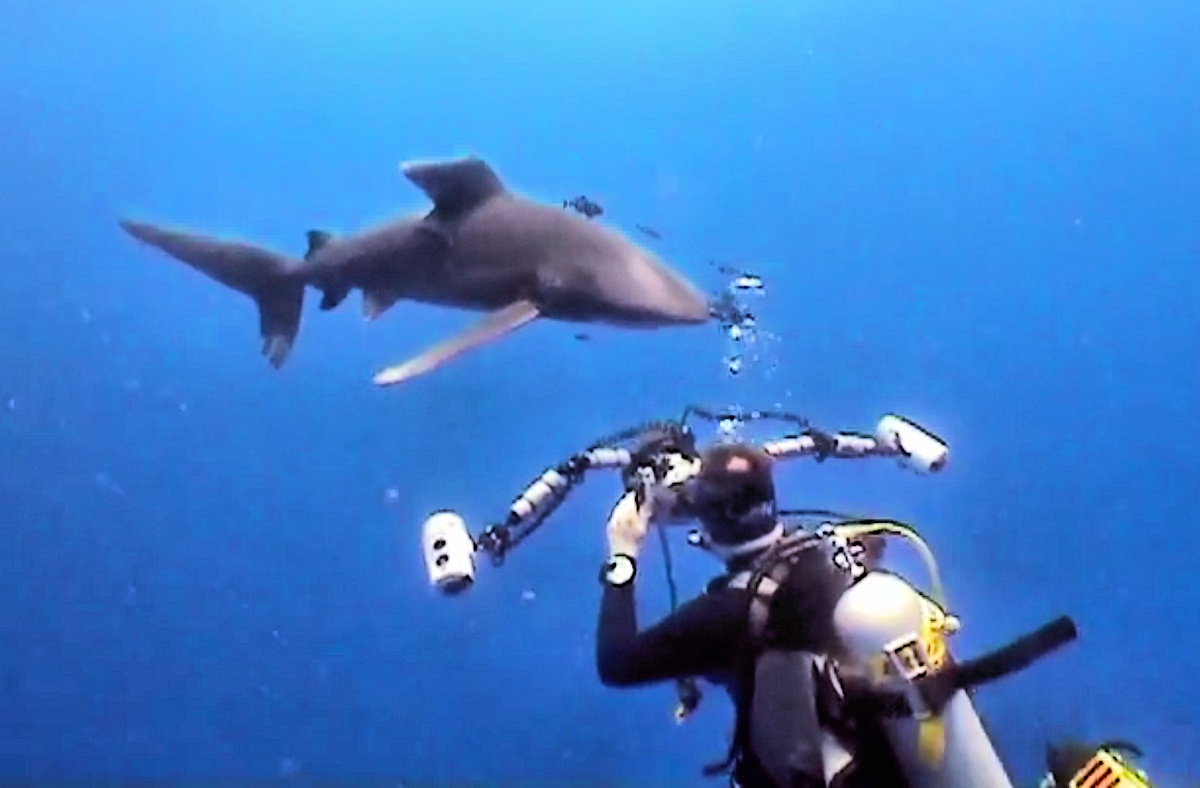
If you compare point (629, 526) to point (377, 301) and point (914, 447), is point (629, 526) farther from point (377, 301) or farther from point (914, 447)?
point (377, 301)

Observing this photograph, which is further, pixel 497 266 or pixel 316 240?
pixel 316 240

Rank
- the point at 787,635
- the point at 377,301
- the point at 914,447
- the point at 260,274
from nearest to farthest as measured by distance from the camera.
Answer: the point at 787,635
the point at 914,447
the point at 377,301
the point at 260,274

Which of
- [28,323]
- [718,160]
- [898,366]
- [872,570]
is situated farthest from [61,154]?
[872,570]

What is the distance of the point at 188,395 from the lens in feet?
24.5

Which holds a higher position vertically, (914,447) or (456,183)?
(456,183)

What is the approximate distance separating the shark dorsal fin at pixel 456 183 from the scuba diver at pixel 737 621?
6.92 feet

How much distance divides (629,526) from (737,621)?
0.48 m

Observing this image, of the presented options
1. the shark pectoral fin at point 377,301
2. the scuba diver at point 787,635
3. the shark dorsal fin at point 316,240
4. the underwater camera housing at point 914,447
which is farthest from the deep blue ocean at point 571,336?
the scuba diver at point 787,635

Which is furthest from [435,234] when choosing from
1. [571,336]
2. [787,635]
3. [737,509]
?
[787,635]

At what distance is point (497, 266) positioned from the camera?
18.9ft

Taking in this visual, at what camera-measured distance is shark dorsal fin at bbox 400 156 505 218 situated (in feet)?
18.6

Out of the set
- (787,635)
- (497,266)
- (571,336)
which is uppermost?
(571,336)

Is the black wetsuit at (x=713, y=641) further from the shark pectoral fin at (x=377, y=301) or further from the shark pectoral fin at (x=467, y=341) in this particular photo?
the shark pectoral fin at (x=377, y=301)

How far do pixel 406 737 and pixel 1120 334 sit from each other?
4.15 m
